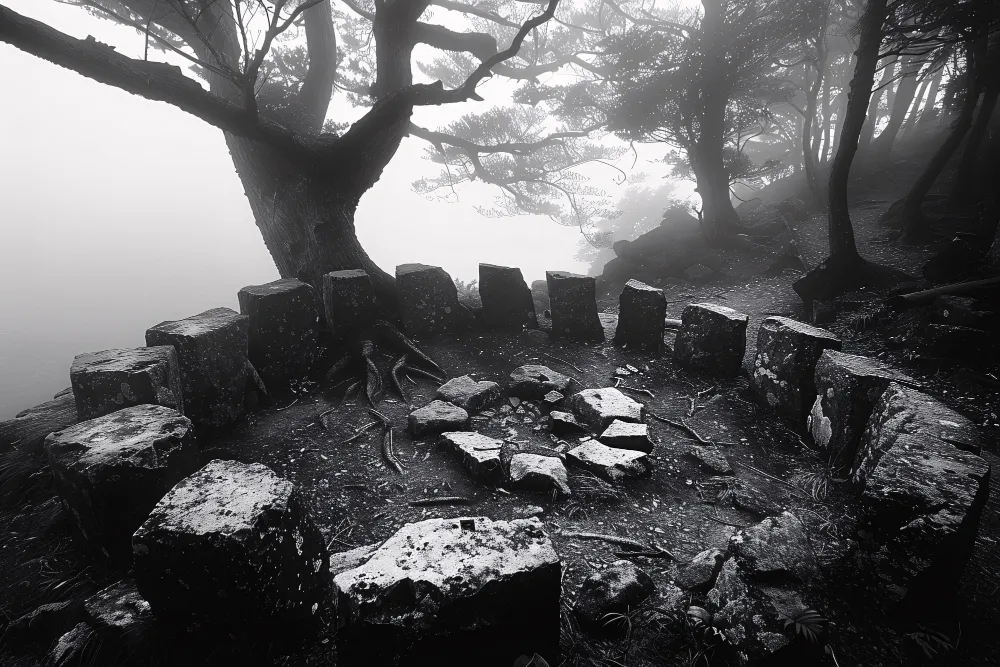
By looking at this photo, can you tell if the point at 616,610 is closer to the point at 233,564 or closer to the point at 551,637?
the point at 551,637

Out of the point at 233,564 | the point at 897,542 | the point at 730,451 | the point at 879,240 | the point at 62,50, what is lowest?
the point at 730,451

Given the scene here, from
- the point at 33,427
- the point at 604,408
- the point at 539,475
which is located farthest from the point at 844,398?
the point at 33,427

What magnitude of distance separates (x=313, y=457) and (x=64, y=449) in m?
1.39

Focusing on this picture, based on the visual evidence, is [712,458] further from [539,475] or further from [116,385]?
[116,385]

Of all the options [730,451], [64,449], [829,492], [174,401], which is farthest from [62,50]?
[829,492]

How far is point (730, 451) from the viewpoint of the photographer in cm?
334

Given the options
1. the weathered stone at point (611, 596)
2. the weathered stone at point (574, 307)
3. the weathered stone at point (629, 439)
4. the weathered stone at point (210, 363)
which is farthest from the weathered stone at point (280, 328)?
the weathered stone at point (611, 596)

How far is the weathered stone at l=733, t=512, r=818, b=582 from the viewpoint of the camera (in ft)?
5.64

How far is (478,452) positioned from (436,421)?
65cm

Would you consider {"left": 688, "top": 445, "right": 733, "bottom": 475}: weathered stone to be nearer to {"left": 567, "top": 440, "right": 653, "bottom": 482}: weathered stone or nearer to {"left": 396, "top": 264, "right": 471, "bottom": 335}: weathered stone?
{"left": 567, "top": 440, "right": 653, "bottom": 482}: weathered stone

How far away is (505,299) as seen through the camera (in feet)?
19.1

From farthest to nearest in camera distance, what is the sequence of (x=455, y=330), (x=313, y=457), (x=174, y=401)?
(x=455, y=330) → (x=313, y=457) → (x=174, y=401)

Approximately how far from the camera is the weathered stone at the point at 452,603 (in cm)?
141

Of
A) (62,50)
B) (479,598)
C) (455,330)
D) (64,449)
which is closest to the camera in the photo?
(479,598)
